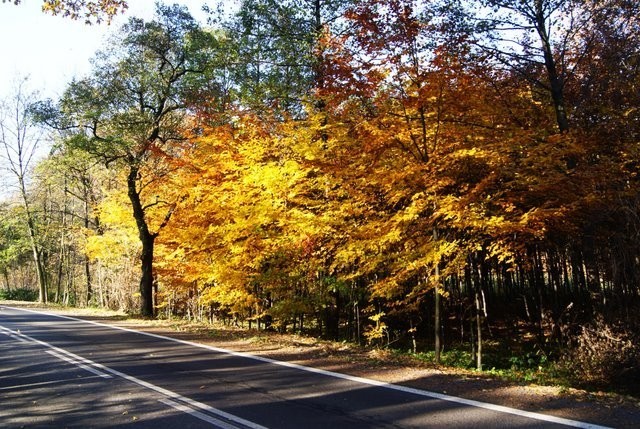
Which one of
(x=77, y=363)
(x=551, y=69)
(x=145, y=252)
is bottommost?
(x=77, y=363)

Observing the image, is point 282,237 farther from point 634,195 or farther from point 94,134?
point 94,134

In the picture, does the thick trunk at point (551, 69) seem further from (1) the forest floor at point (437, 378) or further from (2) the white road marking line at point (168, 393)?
(2) the white road marking line at point (168, 393)

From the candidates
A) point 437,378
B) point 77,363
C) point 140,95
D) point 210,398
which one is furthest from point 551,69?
point 140,95

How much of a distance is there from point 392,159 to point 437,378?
15.5 feet

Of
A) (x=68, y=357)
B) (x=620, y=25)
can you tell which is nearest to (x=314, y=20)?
(x=620, y=25)

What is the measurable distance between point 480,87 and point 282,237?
6.33 metres

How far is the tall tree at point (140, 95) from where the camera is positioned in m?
17.8

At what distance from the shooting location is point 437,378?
7.27 m

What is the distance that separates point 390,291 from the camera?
1068 centimetres

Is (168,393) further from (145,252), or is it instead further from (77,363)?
(145,252)

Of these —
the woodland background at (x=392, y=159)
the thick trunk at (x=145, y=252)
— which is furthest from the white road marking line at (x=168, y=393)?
the thick trunk at (x=145, y=252)

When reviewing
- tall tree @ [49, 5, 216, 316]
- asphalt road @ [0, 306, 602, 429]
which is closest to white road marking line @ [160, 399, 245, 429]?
asphalt road @ [0, 306, 602, 429]

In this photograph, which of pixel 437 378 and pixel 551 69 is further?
pixel 551 69

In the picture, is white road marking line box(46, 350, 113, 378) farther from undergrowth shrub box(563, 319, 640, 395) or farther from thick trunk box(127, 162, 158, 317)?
thick trunk box(127, 162, 158, 317)
